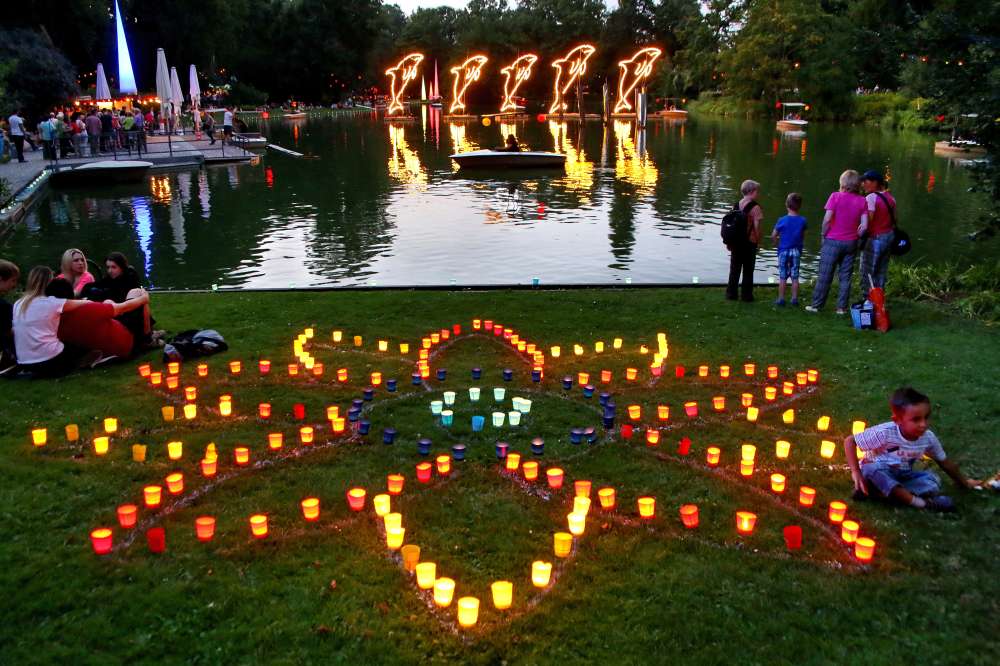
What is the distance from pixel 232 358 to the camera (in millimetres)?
9672

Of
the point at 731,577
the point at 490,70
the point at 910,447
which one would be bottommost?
the point at 731,577

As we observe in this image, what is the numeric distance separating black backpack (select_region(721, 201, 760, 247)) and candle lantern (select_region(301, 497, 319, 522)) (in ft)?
26.0

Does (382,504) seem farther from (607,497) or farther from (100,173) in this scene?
(100,173)

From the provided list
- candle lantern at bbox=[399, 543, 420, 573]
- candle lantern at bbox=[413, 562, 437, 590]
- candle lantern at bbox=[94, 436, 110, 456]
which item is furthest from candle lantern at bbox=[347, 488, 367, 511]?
candle lantern at bbox=[94, 436, 110, 456]

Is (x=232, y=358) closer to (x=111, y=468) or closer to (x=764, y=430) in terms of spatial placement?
(x=111, y=468)

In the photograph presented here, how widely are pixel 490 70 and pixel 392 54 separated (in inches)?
711

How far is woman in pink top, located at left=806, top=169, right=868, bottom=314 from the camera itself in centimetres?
1082

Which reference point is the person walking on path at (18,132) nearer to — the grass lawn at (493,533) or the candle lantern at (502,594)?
the grass lawn at (493,533)

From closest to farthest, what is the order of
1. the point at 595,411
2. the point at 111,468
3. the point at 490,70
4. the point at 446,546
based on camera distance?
the point at 446,546
the point at 111,468
the point at 595,411
the point at 490,70

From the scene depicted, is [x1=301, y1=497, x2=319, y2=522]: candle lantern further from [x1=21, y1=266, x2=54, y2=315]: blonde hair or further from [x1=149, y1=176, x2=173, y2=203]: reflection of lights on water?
[x1=149, y1=176, x2=173, y2=203]: reflection of lights on water

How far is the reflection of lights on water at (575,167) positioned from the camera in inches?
1198

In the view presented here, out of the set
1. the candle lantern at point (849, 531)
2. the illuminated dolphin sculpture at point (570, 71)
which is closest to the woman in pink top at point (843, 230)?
the candle lantern at point (849, 531)

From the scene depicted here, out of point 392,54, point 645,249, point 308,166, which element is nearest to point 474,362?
point 645,249

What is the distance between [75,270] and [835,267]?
397 inches
